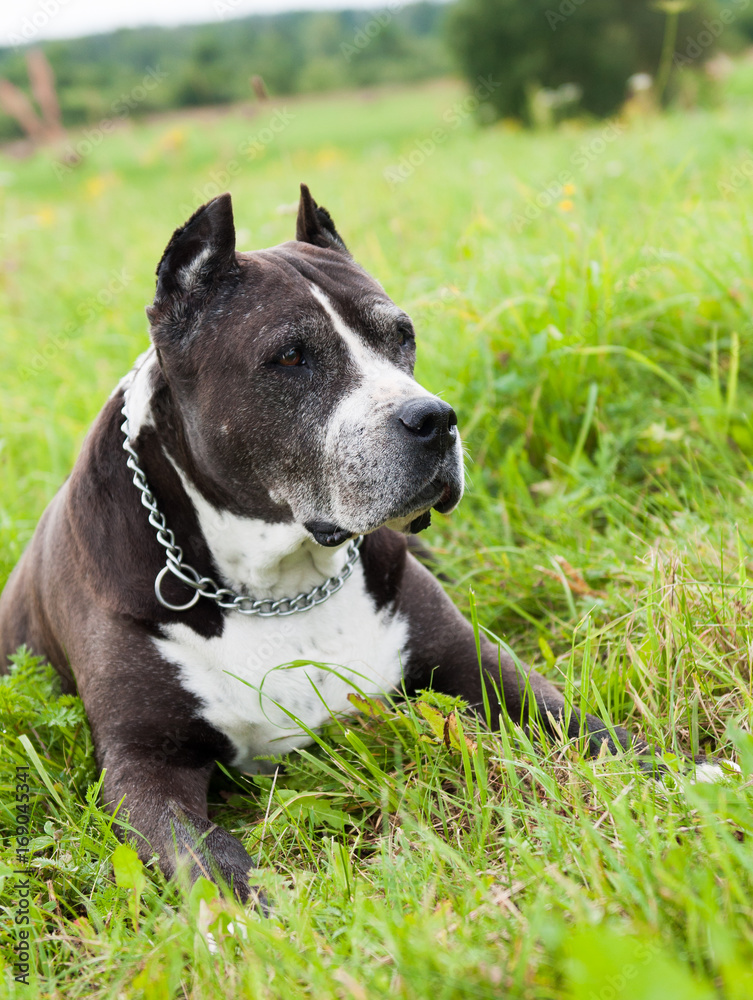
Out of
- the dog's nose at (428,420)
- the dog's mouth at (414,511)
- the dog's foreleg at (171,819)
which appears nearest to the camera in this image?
the dog's foreleg at (171,819)

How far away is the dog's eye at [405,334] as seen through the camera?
2.59m

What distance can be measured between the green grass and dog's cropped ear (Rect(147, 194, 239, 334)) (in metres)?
1.16

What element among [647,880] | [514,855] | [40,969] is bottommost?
[40,969]

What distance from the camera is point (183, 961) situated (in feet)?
5.61

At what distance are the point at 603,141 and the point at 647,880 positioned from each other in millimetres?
7196

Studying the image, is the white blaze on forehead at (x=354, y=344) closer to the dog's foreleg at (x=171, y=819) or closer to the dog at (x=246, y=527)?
the dog at (x=246, y=527)

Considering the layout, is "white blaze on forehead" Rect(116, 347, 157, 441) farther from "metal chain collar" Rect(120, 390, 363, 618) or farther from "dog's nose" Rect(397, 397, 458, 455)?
"dog's nose" Rect(397, 397, 458, 455)

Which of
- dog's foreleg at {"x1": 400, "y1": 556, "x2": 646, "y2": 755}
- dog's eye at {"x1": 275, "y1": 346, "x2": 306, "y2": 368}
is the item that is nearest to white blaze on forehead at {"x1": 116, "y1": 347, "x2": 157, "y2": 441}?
dog's eye at {"x1": 275, "y1": 346, "x2": 306, "y2": 368}

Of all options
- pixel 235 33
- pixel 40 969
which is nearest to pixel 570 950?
pixel 40 969

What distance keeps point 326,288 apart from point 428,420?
52cm

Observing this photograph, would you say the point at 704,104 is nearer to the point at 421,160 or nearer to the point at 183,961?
the point at 421,160

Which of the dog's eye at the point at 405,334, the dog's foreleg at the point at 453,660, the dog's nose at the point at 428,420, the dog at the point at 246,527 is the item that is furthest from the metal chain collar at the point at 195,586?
the dog's eye at the point at 405,334

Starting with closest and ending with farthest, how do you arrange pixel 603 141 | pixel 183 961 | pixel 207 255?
1. pixel 183 961
2. pixel 207 255
3. pixel 603 141

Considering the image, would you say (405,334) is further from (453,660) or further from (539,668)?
(539,668)
